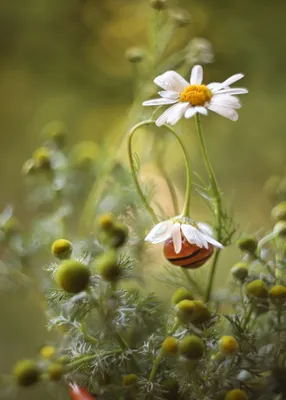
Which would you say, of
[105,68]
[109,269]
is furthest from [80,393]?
[105,68]

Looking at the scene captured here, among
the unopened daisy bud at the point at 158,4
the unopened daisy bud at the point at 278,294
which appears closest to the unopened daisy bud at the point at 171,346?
the unopened daisy bud at the point at 278,294

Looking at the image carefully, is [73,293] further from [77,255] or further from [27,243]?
[27,243]

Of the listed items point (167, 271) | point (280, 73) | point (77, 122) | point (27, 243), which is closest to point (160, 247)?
point (167, 271)

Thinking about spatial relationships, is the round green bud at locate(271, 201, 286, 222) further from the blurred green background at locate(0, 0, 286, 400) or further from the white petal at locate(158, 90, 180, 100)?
the blurred green background at locate(0, 0, 286, 400)

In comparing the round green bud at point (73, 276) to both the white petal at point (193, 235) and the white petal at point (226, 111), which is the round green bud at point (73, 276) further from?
the white petal at point (226, 111)

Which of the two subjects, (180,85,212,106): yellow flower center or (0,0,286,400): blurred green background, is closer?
(180,85,212,106): yellow flower center

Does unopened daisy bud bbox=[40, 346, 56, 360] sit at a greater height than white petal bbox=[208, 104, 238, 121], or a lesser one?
lesser

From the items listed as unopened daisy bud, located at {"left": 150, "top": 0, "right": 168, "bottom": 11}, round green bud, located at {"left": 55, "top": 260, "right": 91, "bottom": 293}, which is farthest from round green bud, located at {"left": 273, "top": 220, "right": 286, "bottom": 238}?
unopened daisy bud, located at {"left": 150, "top": 0, "right": 168, "bottom": 11}
